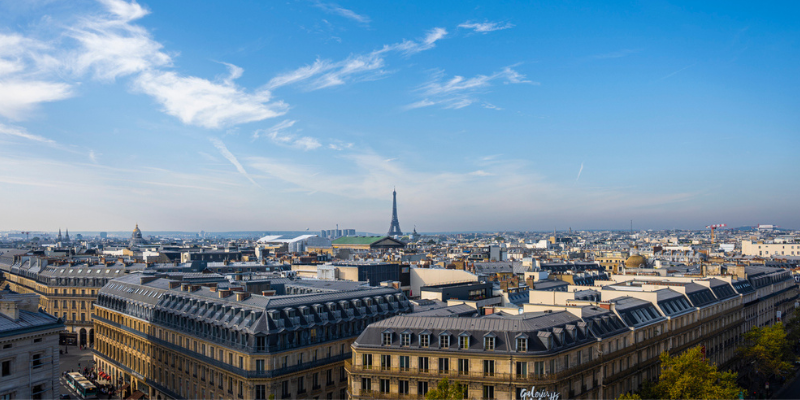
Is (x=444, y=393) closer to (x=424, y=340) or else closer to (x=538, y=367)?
(x=424, y=340)

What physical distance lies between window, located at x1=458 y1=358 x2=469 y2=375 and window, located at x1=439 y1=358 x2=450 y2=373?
1096 mm

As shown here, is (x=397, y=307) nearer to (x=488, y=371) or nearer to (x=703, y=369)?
(x=488, y=371)

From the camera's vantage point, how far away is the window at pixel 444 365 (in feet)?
176

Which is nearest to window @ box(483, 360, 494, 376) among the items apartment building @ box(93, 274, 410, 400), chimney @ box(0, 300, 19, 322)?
apartment building @ box(93, 274, 410, 400)

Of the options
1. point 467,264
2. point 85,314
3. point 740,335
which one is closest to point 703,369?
point 740,335

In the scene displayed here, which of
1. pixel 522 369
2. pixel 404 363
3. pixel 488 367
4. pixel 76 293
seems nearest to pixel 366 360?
pixel 404 363

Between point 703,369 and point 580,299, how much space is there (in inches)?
808

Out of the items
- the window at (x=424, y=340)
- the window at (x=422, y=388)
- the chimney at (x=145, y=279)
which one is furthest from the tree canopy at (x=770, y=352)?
the chimney at (x=145, y=279)

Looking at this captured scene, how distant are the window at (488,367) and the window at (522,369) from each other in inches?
92.3

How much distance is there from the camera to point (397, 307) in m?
76.9

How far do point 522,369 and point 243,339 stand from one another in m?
29.1

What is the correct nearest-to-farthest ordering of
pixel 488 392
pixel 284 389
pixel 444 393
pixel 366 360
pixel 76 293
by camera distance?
pixel 444 393
pixel 488 392
pixel 366 360
pixel 284 389
pixel 76 293

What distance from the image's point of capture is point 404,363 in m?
54.8

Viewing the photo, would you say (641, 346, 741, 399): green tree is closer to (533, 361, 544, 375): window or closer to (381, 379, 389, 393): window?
(533, 361, 544, 375): window
